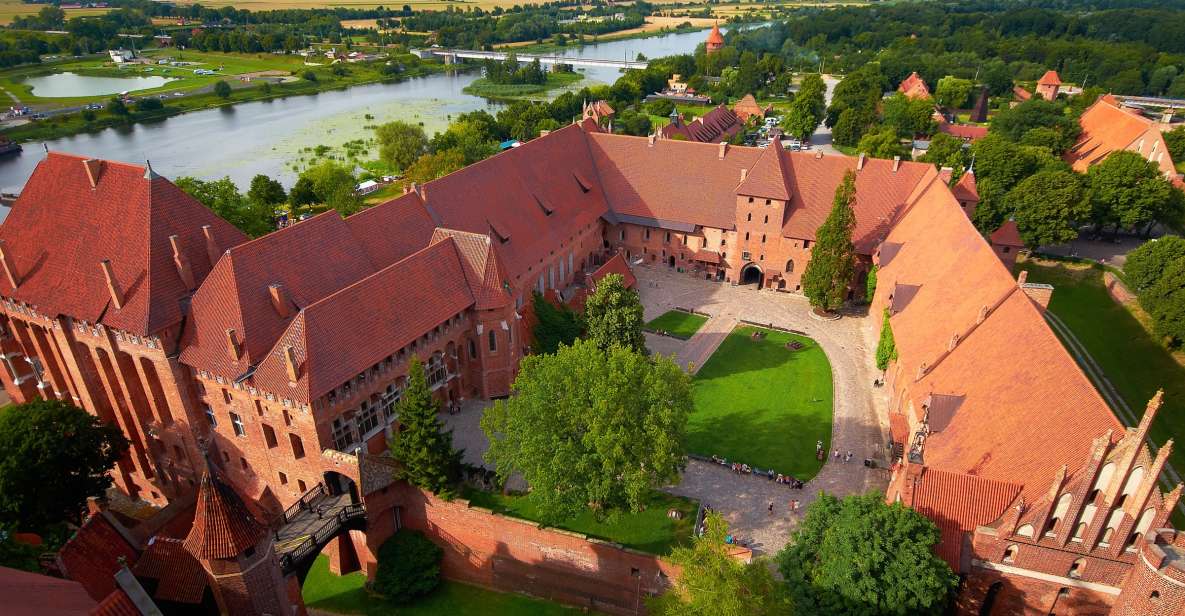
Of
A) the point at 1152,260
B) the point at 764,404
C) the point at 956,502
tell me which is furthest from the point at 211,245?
the point at 1152,260

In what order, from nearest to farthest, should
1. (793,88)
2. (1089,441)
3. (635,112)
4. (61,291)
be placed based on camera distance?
(1089,441) < (61,291) < (635,112) < (793,88)

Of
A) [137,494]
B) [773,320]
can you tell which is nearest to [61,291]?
[137,494]

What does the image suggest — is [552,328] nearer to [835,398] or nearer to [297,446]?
[297,446]

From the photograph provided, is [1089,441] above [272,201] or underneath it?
above

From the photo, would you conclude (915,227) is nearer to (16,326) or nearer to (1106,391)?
(1106,391)

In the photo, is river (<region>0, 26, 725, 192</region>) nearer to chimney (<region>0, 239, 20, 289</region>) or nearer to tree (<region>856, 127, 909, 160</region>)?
chimney (<region>0, 239, 20, 289</region>)

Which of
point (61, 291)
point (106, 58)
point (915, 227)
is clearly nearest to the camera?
point (61, 291)

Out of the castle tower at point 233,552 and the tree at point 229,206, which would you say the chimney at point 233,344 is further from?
the tree at point 229,206
